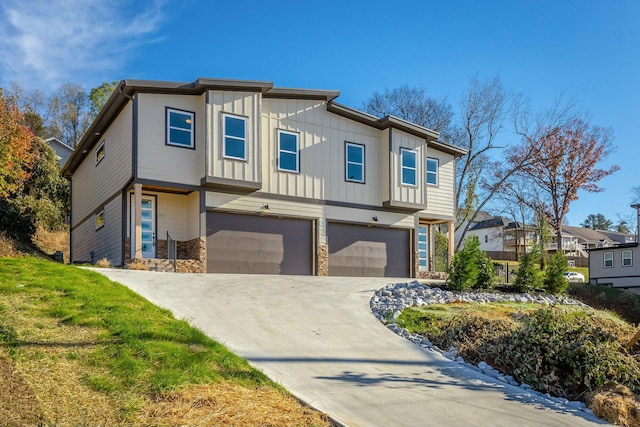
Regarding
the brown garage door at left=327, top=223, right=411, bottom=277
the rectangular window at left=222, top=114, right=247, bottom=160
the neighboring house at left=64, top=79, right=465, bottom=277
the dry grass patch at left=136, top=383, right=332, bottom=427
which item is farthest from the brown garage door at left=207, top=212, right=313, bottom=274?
the dry grass patch at left=136, top=383, right=332, bottom=427

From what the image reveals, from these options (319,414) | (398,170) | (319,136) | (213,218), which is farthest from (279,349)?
(398,170)

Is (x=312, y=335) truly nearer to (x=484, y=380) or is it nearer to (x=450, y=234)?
(x=484, y=380)

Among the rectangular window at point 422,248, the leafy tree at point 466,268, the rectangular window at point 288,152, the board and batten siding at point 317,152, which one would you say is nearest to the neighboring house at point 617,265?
the rectangular window at point 422,248

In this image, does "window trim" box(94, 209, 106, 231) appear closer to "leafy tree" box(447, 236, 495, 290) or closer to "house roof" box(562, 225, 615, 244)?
"leafy tree" box(447, 236, 495, 290)

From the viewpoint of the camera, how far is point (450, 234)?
2238 centimetres

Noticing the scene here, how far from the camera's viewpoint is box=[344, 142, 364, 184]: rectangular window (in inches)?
751

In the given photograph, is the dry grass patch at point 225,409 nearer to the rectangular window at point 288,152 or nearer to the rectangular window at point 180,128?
the rectangular window at point 180,128

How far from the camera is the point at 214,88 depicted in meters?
15.8

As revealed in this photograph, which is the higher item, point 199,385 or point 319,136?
point 319,136

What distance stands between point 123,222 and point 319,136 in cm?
688

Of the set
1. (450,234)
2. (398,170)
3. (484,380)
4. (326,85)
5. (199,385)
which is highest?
(326,85)

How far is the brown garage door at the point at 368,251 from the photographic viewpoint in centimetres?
1883

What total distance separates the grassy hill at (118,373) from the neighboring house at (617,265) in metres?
31.8

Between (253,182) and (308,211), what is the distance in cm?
255
